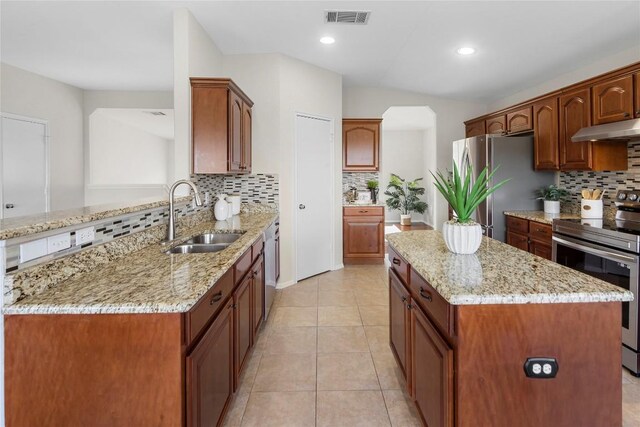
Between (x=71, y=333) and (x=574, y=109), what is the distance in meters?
4.15

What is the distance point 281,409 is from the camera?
197 cm

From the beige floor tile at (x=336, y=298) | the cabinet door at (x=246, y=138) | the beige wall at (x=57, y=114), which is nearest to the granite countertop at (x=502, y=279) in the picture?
the beige floor tile at (x=336, y=298)

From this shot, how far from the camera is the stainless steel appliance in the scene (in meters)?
2.30

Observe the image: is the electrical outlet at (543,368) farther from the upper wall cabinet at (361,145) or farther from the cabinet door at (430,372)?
the upper wall cabinet at (361,145)

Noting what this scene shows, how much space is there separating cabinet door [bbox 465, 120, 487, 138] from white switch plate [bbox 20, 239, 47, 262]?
503 centimetres

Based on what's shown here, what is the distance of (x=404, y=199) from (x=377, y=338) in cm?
746

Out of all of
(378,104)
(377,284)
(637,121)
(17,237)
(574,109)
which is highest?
(378,104)

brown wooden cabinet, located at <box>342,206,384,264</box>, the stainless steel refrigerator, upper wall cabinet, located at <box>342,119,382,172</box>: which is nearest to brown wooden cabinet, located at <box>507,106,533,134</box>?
the stainless steel refrigerator

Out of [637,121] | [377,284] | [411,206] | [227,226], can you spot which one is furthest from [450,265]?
[411,206]

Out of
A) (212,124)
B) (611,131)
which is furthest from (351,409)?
(611,131)

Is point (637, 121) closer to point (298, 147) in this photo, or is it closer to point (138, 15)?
point (298, 147)

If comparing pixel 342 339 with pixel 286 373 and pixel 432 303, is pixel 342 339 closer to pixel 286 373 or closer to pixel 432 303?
pixel 286 373

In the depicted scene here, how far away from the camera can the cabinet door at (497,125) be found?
4.48 m

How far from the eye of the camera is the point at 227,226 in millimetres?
3025
